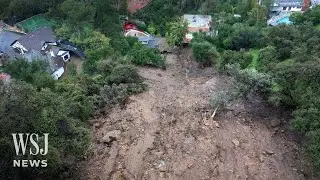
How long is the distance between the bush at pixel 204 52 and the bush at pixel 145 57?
105 inches

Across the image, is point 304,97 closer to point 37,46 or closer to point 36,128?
point 36,128

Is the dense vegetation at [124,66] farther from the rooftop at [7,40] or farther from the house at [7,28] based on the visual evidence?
the rooftop at [7,40]

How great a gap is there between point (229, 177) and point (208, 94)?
8.45 m

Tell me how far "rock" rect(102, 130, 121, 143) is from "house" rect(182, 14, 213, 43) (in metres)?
15.0

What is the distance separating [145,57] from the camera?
96.8ft

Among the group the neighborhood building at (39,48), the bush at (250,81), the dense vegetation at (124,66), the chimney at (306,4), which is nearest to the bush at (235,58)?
the dense vegetation at (124,66)

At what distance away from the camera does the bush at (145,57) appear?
29.6 meters

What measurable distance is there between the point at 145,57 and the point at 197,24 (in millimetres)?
7917

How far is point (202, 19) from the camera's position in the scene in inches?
1409

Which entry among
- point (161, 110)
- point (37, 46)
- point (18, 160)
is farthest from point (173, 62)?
point (18, 160)

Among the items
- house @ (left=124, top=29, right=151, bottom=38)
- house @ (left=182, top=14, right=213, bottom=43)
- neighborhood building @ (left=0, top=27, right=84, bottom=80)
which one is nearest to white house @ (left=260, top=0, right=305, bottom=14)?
house @ (left=182, top=14, right=213, bottom=43)

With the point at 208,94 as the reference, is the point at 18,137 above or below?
above

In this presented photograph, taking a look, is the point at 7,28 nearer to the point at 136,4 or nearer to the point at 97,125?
the point at 136,4

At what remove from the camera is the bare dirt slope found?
18141mm
